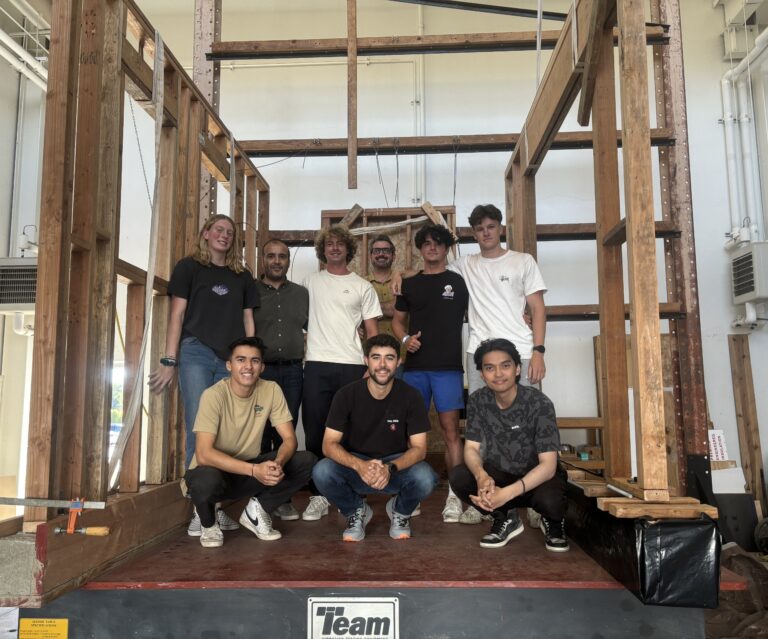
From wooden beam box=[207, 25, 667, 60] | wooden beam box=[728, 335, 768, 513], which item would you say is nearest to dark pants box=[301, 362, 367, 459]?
wooden beam box=[207, 25, 667, 60]

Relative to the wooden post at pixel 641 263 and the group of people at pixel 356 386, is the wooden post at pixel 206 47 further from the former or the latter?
the wooden post at pixel 641 263

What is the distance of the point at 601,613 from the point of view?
7.39ft

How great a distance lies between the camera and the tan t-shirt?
2859mm

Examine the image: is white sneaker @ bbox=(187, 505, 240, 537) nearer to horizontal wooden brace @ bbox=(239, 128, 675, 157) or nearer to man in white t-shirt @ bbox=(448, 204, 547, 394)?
man in white t-shirt @ bbox=(448, 204, 547, 394)

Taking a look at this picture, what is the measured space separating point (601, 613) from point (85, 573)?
1.83 m

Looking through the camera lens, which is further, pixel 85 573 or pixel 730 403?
pixel 730 403

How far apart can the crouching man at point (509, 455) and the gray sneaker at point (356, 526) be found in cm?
44

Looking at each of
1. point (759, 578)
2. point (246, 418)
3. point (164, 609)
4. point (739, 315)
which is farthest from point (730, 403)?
point (164, 609)

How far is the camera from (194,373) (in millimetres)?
3068

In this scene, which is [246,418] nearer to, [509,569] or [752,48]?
[509,569]

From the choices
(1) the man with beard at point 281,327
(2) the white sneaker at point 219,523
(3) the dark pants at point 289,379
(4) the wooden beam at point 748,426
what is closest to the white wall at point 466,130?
(4) the wooden beam at point 748,426

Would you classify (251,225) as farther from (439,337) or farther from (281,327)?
(439,337)

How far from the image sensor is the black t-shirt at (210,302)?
3.11 m

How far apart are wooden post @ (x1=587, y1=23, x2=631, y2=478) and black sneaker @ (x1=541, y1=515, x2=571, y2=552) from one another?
325mm
